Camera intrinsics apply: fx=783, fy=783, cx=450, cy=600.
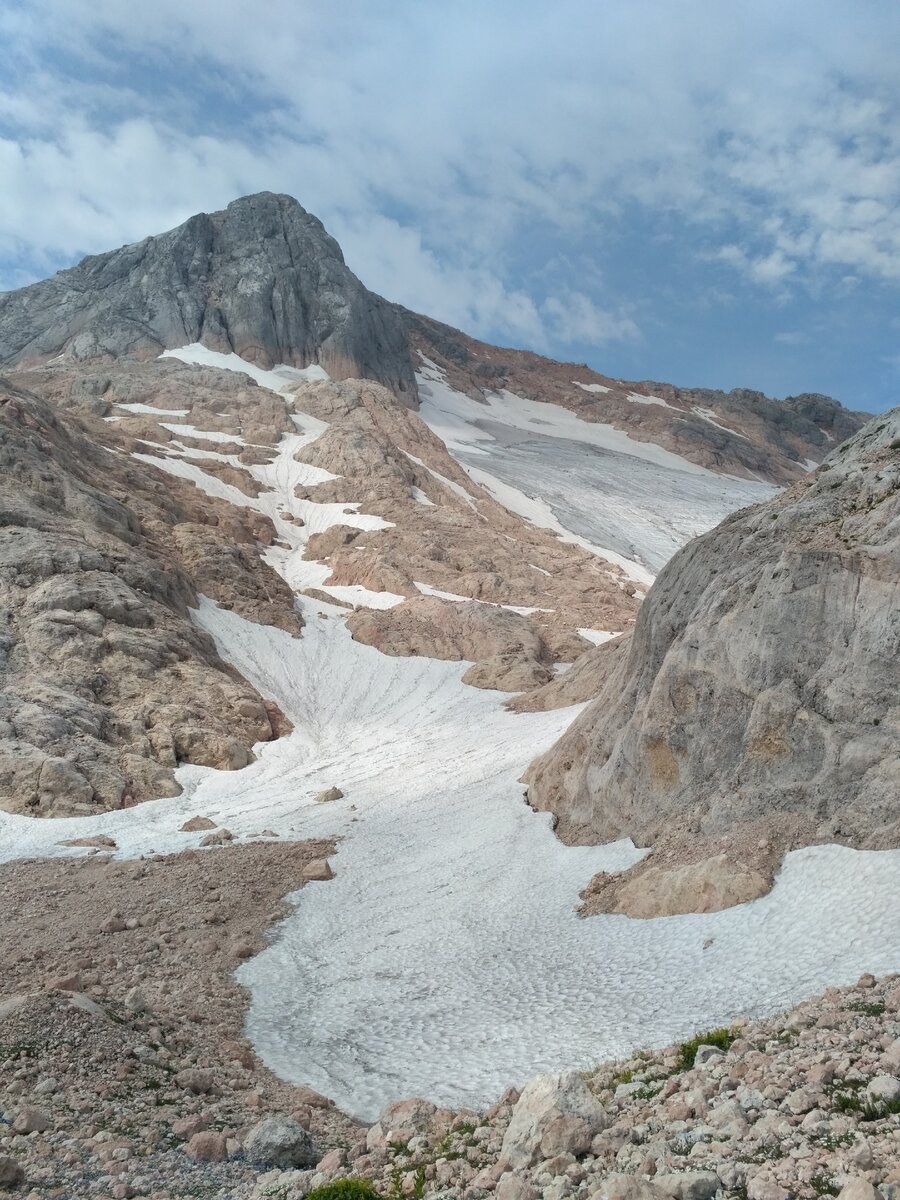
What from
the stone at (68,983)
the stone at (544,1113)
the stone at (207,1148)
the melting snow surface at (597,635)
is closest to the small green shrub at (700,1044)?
the stone at (544,1113)

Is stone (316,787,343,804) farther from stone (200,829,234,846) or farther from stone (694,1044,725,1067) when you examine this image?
stone (694,1044,725,1067)

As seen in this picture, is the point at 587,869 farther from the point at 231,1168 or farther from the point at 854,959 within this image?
the point at 231,1168

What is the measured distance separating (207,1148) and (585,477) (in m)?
115

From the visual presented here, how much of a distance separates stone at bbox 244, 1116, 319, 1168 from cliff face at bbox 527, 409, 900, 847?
415 inches

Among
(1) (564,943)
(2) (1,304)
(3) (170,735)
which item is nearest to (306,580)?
(3) (170,735)

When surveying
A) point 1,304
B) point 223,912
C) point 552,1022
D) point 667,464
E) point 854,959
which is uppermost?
point 1,304

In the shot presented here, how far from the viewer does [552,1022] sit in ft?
39.9

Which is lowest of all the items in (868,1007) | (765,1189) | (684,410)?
(868,1007)

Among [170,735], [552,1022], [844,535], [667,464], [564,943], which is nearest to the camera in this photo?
[552,1022]

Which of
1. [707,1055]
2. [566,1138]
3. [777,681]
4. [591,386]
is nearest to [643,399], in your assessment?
[591,386]

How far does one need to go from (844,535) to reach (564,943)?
10489 mm

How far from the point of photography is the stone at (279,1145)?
26.0 ft

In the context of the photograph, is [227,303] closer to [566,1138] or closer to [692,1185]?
[566,1138]

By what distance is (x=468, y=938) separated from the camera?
17031 mm
